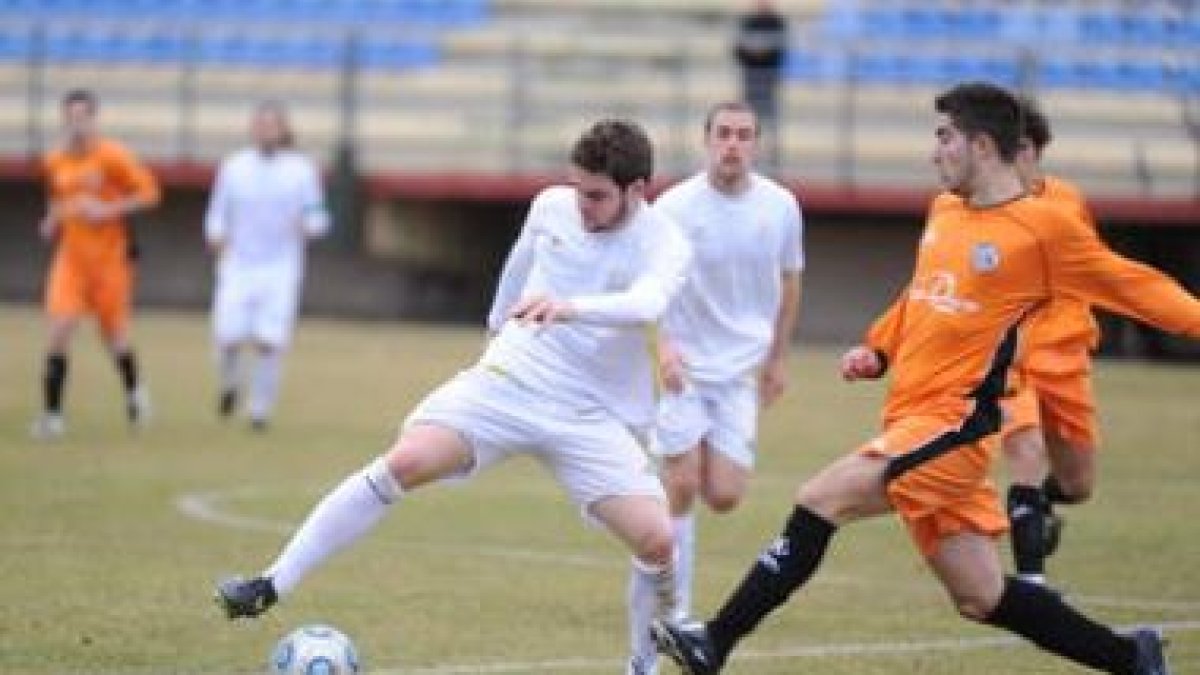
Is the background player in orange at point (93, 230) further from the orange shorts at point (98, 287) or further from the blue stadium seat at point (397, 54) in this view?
the blue stadium seat at point (397, 54)

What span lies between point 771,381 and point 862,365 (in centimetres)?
304

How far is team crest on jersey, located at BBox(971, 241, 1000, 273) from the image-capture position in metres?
9.70

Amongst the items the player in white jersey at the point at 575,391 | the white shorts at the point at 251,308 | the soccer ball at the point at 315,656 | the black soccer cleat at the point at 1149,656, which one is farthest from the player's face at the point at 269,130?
the black soccer cleat at the point at 1149,656

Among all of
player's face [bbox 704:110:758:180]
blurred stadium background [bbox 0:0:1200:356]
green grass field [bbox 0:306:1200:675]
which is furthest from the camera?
blurred stadium background [bbox 0:0:1200:356]

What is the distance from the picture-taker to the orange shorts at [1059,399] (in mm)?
13117

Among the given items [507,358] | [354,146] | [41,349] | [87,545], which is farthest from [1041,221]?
[354,146]

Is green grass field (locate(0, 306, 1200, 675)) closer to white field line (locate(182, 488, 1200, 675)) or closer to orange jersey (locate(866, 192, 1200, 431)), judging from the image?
white field line (locate(182, 488, 1200, 675))

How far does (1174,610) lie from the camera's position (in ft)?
41.9

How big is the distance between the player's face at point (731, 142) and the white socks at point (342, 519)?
3139 millimetres

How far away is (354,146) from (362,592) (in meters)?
20.4

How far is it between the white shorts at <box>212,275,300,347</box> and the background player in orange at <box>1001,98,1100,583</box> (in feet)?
31.5

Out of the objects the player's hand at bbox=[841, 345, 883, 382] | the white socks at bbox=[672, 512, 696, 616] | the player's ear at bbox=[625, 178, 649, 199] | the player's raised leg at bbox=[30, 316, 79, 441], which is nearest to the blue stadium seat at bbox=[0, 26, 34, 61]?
the player's raised leg at bbox=[30, 316, 79, 441]

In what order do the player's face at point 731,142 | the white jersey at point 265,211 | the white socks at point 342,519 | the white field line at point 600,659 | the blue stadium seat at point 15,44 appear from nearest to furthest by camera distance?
the white socks at point 342,519
the white field line at point 600,659
the player's face at point 731,142
the white jersey at point 265,211
the blue stadium seat at point 15,44

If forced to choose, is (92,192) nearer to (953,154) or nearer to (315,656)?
(315,656)
